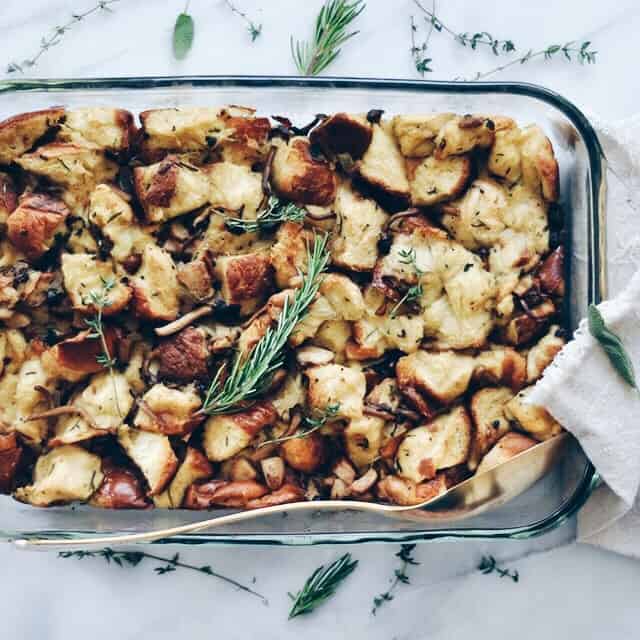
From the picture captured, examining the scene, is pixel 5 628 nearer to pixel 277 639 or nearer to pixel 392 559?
pixel 277 639

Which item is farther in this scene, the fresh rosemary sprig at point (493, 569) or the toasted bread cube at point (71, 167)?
the fresh rosemary sprig at point (493, 569)

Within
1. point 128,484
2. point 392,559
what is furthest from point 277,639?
point 128,484

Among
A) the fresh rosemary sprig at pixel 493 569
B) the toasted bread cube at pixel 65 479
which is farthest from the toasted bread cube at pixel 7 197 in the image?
the fresh rosemary sprig at pixel 493 569

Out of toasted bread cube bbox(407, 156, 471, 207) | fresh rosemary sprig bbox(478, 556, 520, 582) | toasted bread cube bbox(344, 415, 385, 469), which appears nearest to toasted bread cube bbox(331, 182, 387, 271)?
toasted bread cube bbox(407, 156, 471, 207)

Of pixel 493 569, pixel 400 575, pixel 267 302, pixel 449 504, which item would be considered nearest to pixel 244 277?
pixel 267 302

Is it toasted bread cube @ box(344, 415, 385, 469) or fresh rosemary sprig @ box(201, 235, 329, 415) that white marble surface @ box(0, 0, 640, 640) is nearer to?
→ toasted bread cube @ box(344, 415, 385, 469)

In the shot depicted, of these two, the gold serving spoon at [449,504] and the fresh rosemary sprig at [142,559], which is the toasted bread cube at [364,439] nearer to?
the gold serving spoon at [449,504]
